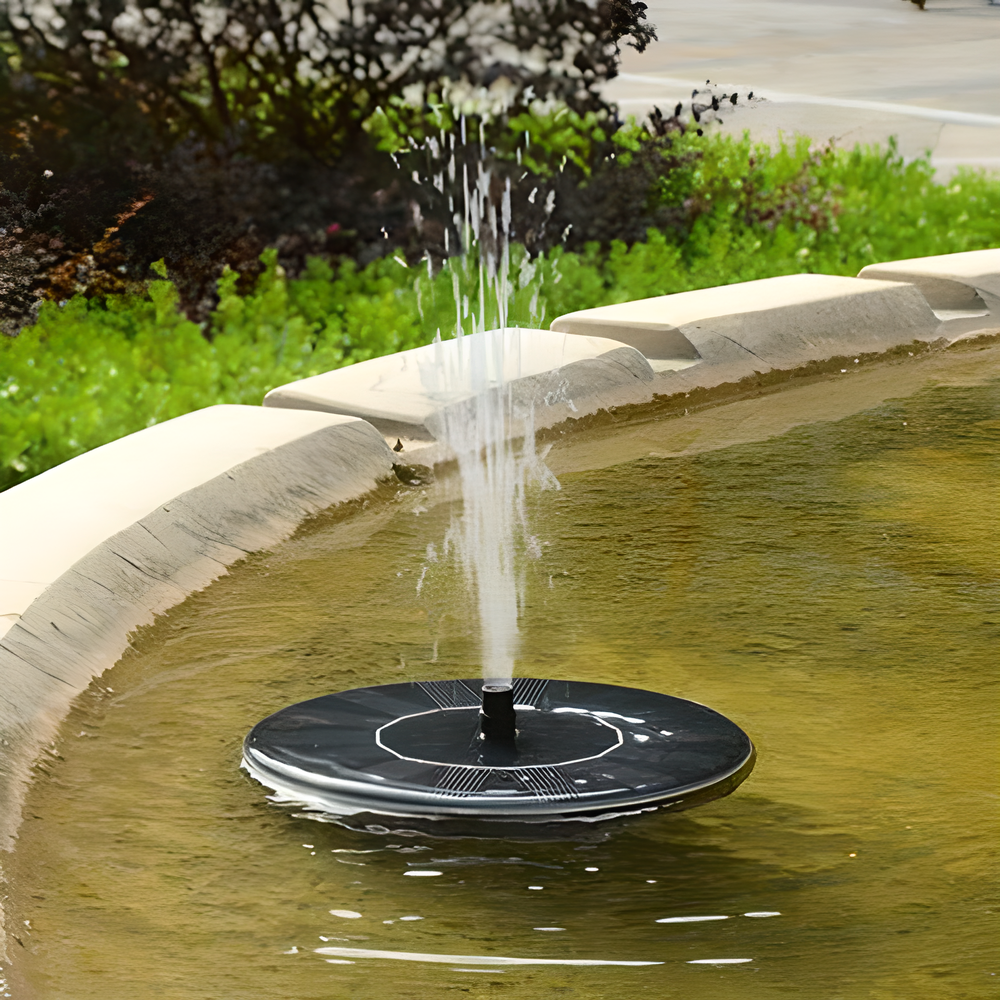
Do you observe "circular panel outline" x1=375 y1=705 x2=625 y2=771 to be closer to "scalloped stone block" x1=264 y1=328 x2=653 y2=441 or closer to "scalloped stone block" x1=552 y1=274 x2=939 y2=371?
"scalloped stone block" x1=264 y1=328 x2=653 y2=441

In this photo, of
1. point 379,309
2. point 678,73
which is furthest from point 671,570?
point 678,73

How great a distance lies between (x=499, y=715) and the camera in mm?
2922

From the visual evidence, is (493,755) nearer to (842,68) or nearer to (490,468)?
(490,468)

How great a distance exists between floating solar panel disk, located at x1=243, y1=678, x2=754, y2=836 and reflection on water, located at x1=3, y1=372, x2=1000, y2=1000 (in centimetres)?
6

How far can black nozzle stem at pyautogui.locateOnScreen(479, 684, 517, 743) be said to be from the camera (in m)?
2.92

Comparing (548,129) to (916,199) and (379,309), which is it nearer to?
(379,309)

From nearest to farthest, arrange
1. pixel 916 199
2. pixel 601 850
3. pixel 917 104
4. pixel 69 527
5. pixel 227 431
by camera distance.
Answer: pixel 601 850 → pixel 69 527 → pixel 227 431 → pixel 916 199 → pixel 917 104

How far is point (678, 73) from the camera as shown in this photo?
16984 millimetres

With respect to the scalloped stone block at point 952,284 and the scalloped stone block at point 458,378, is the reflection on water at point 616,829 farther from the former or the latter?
the scalloped stone block at point 952,284

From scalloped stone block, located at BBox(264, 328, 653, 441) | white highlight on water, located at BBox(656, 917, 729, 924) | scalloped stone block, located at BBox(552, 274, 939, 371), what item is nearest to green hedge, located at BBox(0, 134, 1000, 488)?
scalloped stone block, located at BBox(264, 328, 653, 441)

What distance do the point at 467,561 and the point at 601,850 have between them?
1624 mm

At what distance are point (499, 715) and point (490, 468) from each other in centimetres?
209

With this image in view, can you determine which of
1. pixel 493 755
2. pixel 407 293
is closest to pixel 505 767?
pixel 493 755

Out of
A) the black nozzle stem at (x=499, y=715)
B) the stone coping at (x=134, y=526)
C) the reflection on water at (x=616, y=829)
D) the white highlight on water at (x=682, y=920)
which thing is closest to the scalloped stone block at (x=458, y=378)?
the stone coping at (x=134, y=526)
